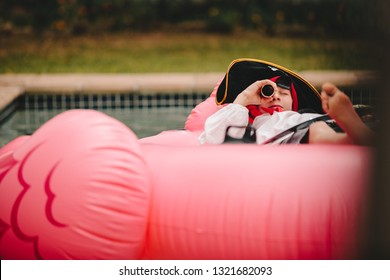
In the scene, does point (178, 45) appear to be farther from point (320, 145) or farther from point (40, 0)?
point (320, 145)

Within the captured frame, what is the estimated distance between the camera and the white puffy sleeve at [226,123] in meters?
1.91

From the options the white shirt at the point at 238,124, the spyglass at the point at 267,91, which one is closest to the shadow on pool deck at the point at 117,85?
the spyglass at the point at 267,91

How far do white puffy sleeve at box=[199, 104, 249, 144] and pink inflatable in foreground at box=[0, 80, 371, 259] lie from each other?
0.30m

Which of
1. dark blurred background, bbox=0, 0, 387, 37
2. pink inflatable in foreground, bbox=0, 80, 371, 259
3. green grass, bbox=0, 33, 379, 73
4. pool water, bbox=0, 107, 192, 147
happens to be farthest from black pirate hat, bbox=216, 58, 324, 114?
dark blurred background, bbox=0, 0, 387, 37

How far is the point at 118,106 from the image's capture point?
15.7ft

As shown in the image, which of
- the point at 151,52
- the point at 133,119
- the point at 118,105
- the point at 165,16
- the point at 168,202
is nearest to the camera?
the point at 168,202

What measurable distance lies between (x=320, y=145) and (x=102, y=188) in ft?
1.94

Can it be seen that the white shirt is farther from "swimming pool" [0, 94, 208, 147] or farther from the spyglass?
"swimming pool" [0, 94, 208, 147]

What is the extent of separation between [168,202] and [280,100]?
739mm

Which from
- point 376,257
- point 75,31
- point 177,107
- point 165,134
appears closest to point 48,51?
point 75,31

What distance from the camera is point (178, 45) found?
693cm

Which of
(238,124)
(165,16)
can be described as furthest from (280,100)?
(165,16)

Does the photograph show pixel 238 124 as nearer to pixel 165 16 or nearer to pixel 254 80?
pixel 254 80
